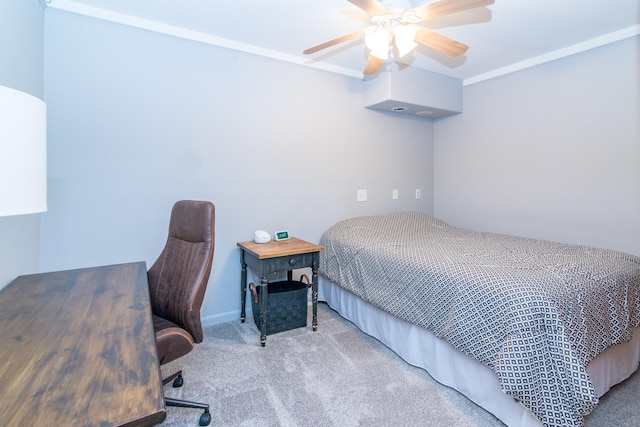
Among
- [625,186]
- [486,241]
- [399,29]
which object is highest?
[399,29]

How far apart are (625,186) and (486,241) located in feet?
3.56

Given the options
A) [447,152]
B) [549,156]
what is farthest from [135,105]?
[549,156]

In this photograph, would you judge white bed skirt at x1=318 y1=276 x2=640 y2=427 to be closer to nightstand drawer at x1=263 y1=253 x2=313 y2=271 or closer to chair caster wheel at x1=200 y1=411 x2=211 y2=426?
nightstand drawer at x1=263 y1=253 x2=313 y2=271

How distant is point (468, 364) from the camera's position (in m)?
1.72

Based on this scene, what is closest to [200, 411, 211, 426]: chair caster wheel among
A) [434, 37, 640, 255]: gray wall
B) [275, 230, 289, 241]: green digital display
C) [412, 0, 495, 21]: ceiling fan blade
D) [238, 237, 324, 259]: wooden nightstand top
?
[238, 237, 324, 259]: wooden nightstand top

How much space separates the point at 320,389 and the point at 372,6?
6.88 ft

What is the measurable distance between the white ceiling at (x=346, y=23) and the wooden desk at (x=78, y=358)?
1807mm

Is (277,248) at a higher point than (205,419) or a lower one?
higher

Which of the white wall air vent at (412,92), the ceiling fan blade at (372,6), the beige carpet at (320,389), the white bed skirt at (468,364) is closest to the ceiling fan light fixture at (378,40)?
the ceiling fan blade at (372,6)

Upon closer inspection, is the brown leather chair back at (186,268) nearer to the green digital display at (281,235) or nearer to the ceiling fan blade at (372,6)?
the green digital display at (281,235)

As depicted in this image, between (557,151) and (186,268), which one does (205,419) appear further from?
(557,151)

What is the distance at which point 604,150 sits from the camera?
8.05 feet

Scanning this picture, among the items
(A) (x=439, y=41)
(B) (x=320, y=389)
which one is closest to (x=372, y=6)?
(A) (x=439, y=41)

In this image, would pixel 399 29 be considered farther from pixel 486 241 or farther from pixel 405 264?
pixel 486 241
